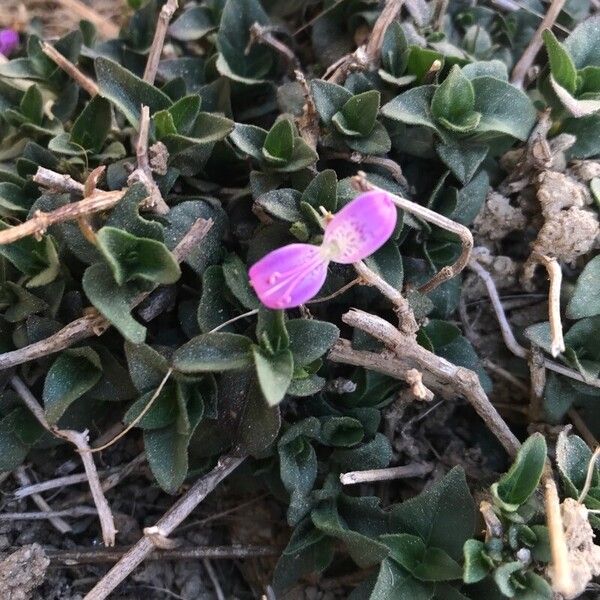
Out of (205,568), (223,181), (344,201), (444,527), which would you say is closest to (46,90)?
(223,181)

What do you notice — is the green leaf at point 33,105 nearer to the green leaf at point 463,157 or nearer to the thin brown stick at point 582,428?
the green leaf at point 463,157

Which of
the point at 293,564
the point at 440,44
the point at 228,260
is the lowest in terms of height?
the point at 293,564

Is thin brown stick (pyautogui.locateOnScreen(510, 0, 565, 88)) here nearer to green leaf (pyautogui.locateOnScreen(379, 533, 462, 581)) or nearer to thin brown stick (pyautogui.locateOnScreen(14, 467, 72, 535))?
green leaf (pyautogui.locateOnScreen(379, 533, 462, 581))

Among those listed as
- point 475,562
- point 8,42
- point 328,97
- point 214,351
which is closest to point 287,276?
point 214,351

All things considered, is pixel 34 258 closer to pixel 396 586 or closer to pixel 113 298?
pixel 113 298

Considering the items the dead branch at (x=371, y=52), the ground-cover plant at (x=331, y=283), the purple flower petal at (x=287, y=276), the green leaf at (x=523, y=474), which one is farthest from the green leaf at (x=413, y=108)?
the green leaf at (x=523, y=474)

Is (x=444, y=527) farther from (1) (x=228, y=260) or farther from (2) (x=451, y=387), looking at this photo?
(1) (x=228, y=260)
